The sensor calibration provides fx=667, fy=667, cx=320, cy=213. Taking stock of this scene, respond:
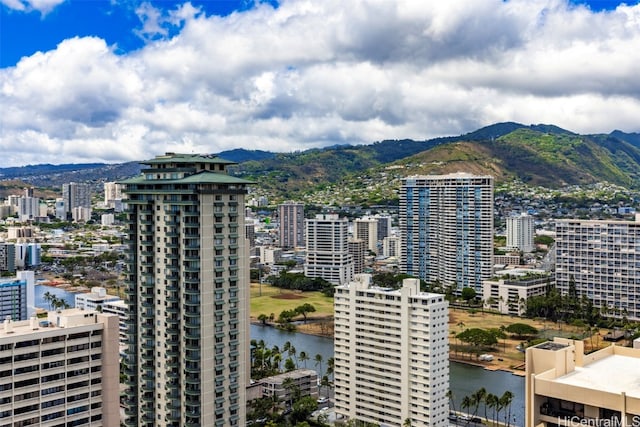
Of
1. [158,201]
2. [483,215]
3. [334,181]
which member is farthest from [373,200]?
[158,201]

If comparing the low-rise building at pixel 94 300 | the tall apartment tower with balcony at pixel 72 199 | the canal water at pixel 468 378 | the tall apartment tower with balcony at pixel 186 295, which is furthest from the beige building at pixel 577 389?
the tall apartment tower with balcony at pixel 72 199

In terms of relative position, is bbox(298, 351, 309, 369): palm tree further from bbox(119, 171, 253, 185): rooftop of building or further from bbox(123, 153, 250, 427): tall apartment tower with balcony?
bbox(119, 171, 253, 185): rooftop of building

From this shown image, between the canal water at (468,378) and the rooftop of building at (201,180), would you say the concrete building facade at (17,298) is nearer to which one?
the canal water at (468,378)

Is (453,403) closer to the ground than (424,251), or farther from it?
closer to the ground

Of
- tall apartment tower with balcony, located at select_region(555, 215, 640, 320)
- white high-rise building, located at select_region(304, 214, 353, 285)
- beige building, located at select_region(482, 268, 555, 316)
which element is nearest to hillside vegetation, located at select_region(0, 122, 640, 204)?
white high-rise building, located at select_region(304, 214, 353, 285)

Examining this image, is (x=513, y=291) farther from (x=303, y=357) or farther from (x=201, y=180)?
(x=201, y=180)

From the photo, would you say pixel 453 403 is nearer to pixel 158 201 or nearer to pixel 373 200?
pixel 158 201

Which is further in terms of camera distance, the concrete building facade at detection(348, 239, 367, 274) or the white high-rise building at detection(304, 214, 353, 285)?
the concrete building facade at detection(348, 239, 367, 274)
